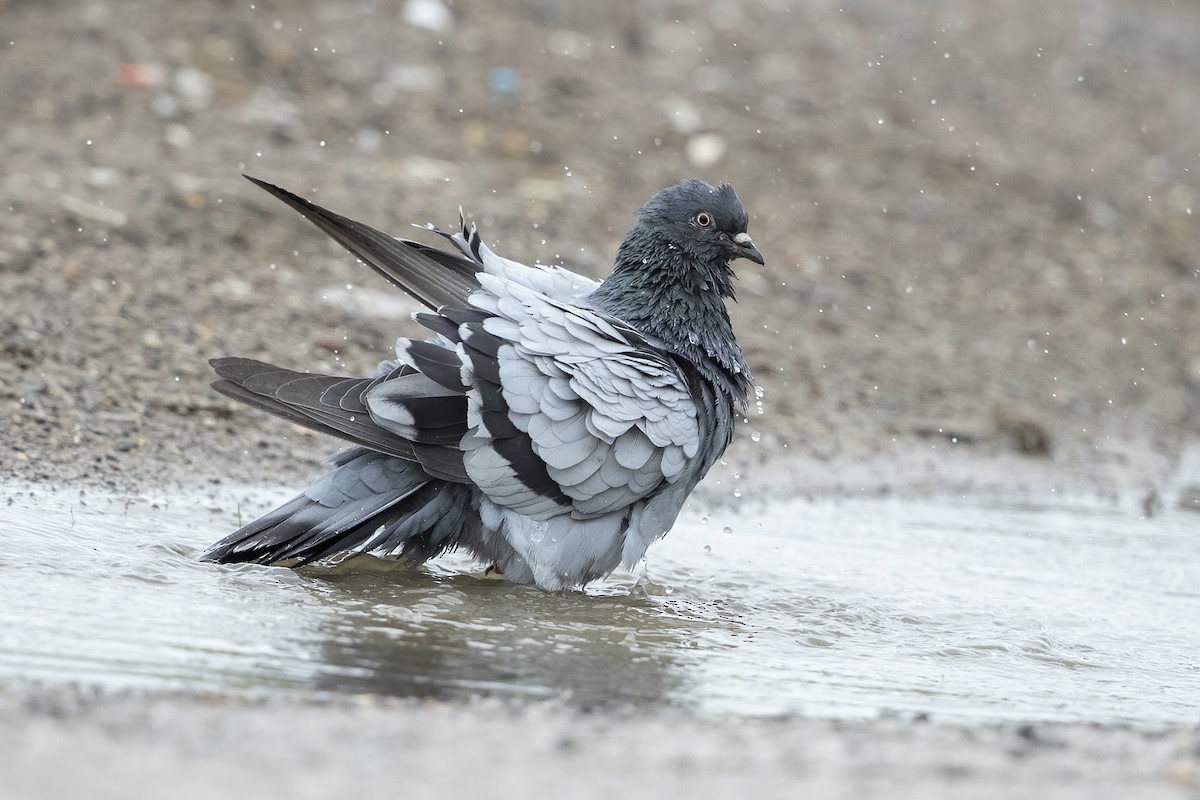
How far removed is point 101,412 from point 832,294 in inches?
171

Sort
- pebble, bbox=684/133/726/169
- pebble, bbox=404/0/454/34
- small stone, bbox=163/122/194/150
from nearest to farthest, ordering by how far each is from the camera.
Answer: small stone, bbox=163/122/194/150 → pebble, bbox=684/133/726/169 → pebble, bbox=404/0/454/34

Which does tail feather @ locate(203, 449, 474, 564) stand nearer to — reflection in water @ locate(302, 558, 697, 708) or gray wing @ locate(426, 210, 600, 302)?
reflection in water @ locate(302, 558, 697, 708)

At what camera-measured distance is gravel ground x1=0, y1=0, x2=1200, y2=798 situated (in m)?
3.07

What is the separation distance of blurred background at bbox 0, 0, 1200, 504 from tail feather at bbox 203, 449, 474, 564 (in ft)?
3.29

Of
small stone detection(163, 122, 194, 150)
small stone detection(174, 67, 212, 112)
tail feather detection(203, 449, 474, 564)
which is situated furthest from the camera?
small stone detection(174, 67, 212, 112)

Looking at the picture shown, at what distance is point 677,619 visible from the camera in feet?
15.2

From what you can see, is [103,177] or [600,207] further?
[600,207]

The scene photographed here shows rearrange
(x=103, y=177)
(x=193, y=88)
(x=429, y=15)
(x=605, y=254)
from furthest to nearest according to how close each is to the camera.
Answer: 1. (x=429, y=15)
2. (x=193, y=88)
3. (x=605, y=254)
4. (x=103, y=177)

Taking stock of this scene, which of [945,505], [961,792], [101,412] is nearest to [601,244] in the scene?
[945,505]

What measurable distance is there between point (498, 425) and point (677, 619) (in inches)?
32.0

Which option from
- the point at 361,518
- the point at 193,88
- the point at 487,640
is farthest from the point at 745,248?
the point at 193,88

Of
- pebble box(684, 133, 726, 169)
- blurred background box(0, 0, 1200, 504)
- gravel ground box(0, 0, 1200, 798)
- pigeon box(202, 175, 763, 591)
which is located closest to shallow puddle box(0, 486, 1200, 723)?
pigeon box(202, 175, 763, 591)

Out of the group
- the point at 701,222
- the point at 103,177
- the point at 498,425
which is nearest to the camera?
the point at 498,425

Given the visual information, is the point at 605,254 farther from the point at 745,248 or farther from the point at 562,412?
the point at 562,412
